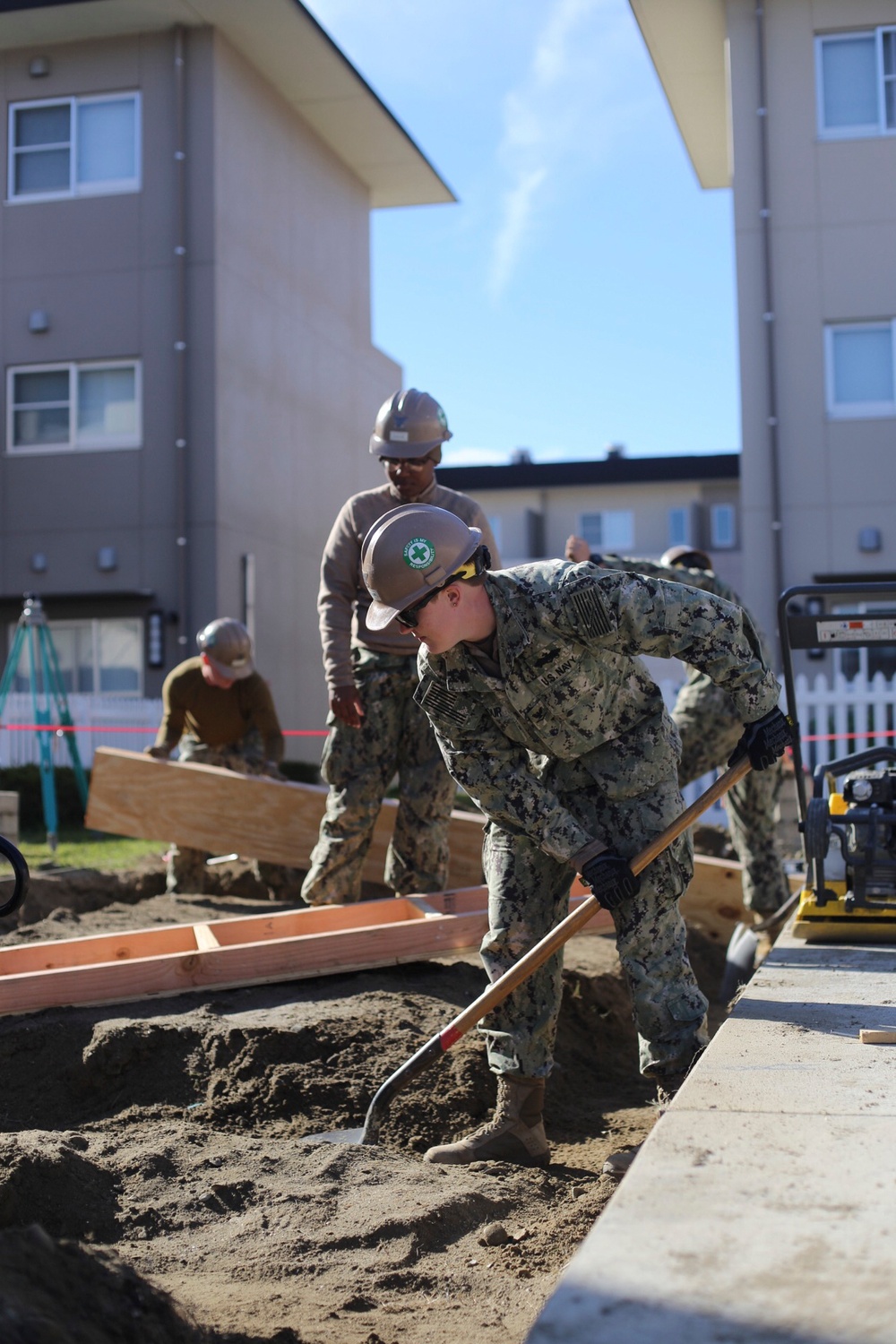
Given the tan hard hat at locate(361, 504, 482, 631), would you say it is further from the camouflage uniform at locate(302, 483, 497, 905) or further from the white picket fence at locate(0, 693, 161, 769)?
the white picket fence at locate(0, 693, 161, 769)

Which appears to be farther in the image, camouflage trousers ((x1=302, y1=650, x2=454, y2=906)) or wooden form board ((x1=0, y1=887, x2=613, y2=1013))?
camouflage trousers ((x1=302, y1=650, x2=454, y2=906))

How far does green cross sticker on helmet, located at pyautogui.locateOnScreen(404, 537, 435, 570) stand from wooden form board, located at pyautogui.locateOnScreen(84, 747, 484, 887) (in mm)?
4059

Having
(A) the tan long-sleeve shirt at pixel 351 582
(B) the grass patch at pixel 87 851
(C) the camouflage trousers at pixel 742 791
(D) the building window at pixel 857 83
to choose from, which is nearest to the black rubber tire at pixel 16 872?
(A) the tan long-sleeve shirt at pixel 351 582

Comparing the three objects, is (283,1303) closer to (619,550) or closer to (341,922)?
(341,922)

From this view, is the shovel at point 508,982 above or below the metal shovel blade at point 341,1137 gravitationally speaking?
above

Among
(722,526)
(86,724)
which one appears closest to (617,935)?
(86,724)

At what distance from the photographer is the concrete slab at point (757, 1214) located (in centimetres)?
205

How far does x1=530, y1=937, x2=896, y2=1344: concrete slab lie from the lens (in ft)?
6.73

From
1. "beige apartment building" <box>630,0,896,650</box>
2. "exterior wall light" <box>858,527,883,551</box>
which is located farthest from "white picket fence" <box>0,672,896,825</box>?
"beige apartment building" <box>630,0,896,650</box>

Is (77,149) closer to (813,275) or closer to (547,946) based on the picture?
(813,275)

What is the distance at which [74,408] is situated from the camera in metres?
17.8

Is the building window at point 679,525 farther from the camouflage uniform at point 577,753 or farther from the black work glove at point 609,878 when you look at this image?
the black work glove at point 609,878

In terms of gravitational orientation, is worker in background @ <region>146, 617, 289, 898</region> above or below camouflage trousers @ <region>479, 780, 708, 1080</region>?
above

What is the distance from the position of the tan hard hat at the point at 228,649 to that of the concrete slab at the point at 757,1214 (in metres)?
5.73
